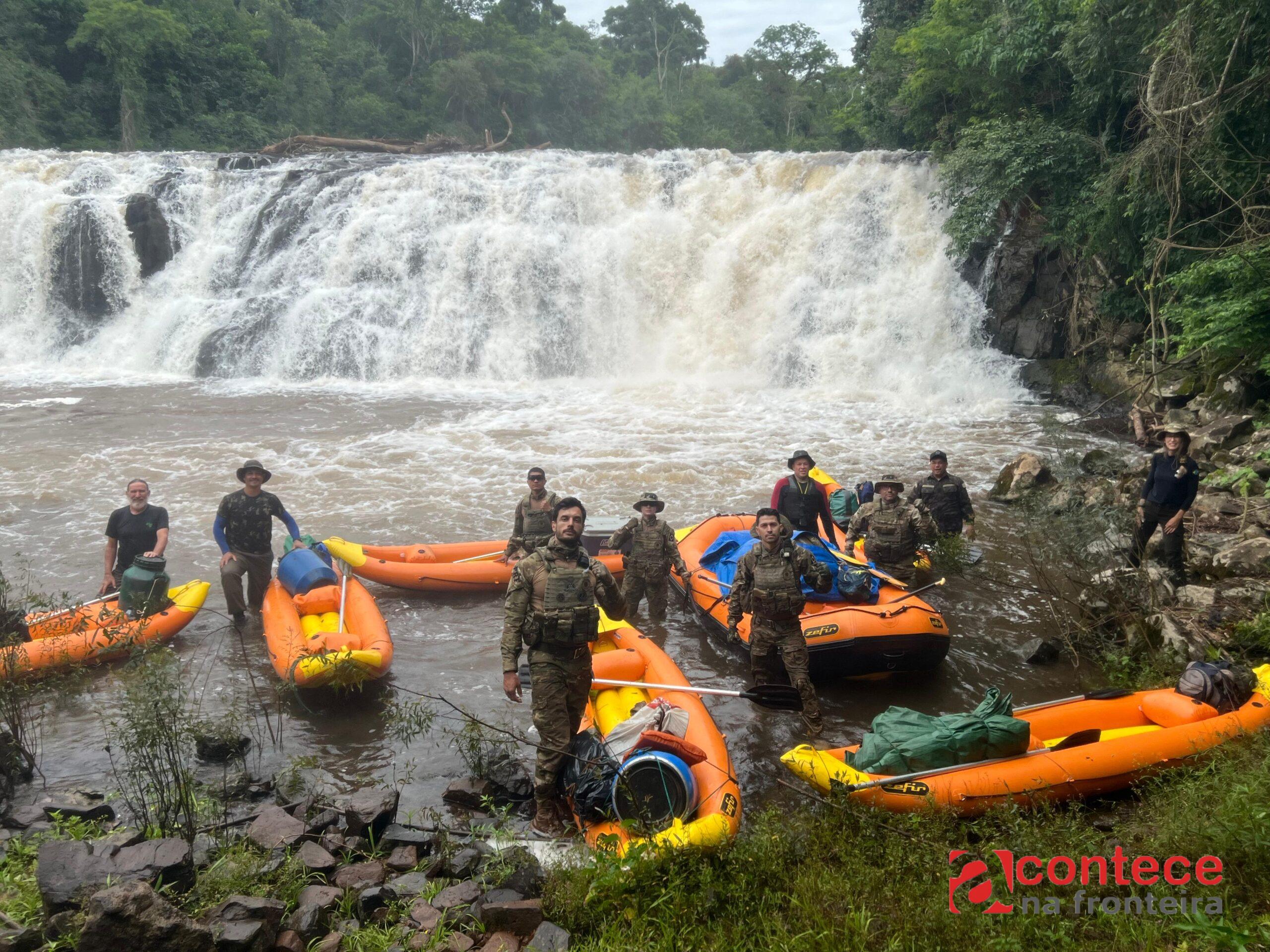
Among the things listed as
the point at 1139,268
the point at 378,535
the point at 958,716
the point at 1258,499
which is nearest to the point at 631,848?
the point at 958,716

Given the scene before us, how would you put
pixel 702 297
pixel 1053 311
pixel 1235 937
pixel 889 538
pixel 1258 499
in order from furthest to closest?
pixel 702 297 → pixel 1053 311 → pixel 1258 499 → pixel 889 538 → pixel 1235 937

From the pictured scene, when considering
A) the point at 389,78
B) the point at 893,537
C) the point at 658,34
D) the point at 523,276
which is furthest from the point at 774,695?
the point at 658,34

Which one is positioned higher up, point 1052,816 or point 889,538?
point 889,538

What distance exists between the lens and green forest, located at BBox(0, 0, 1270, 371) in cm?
1123

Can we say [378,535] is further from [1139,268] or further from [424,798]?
[1139,268]

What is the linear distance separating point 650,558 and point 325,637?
106 inches

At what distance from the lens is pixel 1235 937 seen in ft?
8.89

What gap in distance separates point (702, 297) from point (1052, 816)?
1624cm

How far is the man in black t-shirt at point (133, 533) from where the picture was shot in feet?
22.0

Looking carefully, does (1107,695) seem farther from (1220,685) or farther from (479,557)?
(479,557)

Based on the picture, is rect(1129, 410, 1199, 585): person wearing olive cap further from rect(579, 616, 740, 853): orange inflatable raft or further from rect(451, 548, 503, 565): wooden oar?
rect(451, 548, 503, 565): wooden oar

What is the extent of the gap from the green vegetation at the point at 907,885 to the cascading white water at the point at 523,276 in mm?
13384

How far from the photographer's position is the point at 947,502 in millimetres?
8141

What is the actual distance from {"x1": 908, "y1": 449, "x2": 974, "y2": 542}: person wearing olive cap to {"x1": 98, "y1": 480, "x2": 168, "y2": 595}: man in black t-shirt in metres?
6.48
